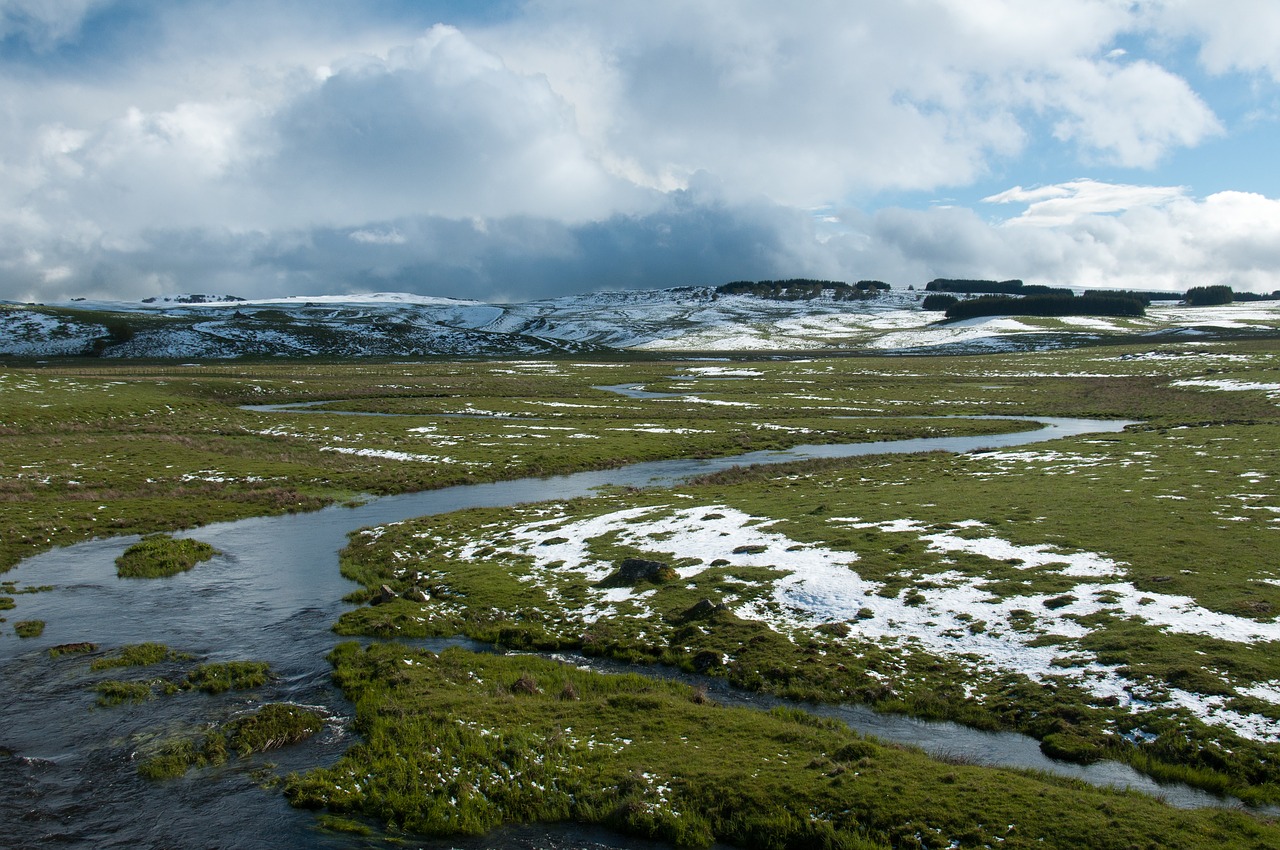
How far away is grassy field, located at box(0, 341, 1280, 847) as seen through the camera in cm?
1281

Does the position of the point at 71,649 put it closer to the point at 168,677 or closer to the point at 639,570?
the point at 168,677

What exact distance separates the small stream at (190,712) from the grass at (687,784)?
0.60m

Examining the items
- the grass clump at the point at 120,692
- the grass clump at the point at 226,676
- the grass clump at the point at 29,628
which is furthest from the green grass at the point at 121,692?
the grass clump at the point at 29,628

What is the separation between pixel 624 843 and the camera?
1221 cm

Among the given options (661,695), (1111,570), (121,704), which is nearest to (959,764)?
(661,695)

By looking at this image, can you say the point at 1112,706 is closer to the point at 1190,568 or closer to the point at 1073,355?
the point at 1190,568

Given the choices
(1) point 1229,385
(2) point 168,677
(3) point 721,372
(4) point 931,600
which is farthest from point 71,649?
(3) point 721,372

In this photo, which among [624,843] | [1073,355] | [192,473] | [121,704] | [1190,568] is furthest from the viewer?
[1073,355]

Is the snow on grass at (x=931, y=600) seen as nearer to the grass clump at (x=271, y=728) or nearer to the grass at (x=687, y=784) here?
the grass at (x=687, y=784)

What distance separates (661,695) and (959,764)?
6124 mm

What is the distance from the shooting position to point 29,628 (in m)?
20.7

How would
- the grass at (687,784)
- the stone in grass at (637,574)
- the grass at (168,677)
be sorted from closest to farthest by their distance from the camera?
1. the grass at (687,784)
2. the grass at (168,677)
3. the stone in grass at (637,574)

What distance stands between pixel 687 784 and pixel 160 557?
2337 centimetres

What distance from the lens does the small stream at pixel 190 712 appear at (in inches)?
487
